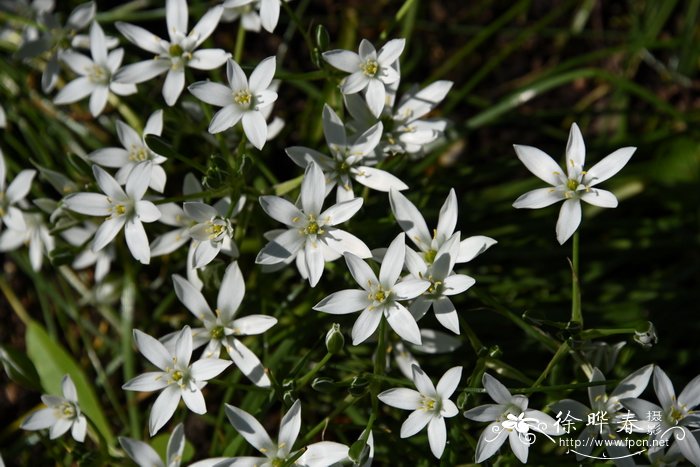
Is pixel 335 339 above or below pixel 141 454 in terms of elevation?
above

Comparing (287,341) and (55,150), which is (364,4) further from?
(287,341)

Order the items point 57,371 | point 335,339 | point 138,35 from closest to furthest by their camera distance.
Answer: point 335,339 < point 138,35 < point 57,371

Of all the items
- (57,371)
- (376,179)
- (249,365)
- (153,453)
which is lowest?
(57,371)

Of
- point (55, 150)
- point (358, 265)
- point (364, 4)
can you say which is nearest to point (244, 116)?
point (358, 265)

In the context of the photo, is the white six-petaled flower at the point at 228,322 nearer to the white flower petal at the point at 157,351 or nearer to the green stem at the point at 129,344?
the white flower petal at the point at 157,351

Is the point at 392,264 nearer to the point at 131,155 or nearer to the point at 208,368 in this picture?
the point at 208,368

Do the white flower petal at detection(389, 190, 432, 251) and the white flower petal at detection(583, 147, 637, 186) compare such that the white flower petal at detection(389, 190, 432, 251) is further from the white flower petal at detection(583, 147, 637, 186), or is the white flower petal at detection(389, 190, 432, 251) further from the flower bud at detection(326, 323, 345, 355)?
the white flower petal at detection(583, 147, 637, 186)

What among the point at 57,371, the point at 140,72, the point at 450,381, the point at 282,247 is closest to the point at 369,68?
the point at 282,247

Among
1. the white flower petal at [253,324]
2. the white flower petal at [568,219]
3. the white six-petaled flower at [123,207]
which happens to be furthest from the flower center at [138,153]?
the white flower petal at [568,219]
